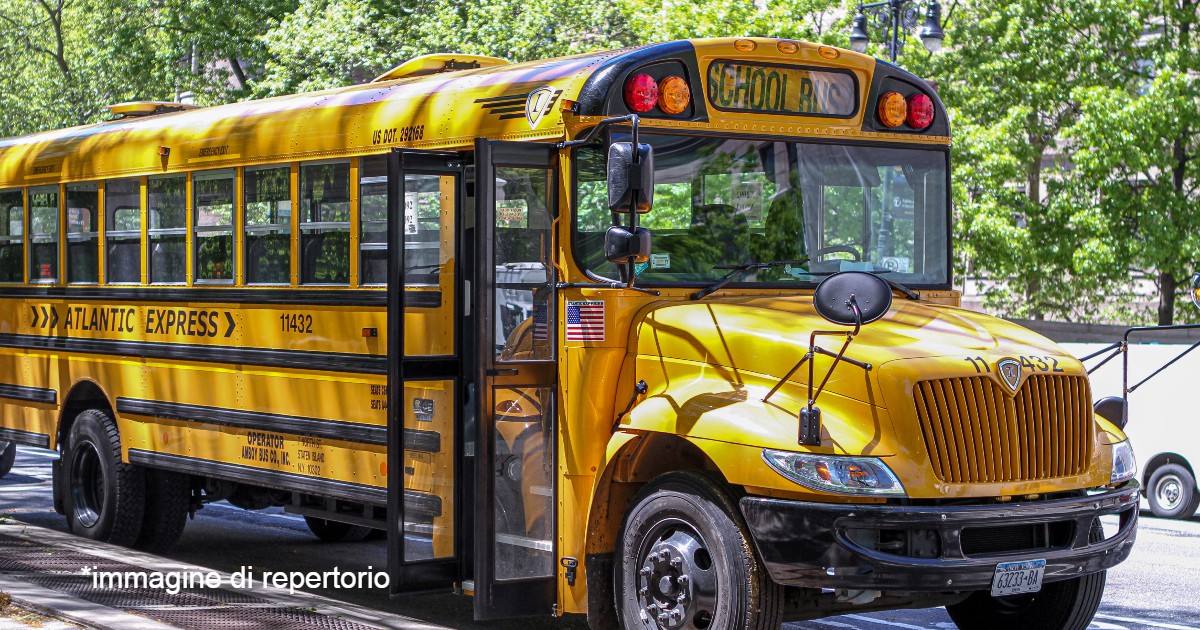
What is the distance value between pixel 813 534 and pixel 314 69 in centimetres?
1766

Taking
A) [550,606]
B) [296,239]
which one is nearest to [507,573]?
[550,606]

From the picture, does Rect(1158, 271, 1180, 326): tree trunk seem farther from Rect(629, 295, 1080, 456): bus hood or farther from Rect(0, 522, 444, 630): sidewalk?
Rect(629, 295, 1080, 456): bus hood

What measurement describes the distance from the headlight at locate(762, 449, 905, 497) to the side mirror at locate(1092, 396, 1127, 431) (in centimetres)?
165

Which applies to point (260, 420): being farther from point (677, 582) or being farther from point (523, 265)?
point (677, 582)

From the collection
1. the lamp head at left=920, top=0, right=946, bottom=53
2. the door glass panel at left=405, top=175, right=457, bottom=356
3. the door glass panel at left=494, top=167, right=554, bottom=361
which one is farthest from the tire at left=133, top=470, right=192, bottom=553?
the lamp head at left=920, top=0, right=946, bottom=53

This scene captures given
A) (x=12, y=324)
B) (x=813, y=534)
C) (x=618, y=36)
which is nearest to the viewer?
(x=813, y=534)

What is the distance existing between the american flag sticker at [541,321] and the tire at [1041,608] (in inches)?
84.1

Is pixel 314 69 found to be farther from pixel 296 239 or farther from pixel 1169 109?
pixel 296 239

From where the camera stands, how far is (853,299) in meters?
5.71

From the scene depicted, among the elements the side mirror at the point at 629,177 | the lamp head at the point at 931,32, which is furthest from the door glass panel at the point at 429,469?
the lamp head at the point at 931,32

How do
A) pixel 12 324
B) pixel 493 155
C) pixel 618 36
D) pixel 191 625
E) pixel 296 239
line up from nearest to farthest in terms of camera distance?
pixel 493 155 < pixel 191 625 < pixel 296 239 < pixel 12 324 < pixel 618 36

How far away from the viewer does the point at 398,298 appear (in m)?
6.75

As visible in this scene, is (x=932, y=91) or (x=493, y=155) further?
(x=932, y=91)

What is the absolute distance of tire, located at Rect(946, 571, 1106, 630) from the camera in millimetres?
6410
